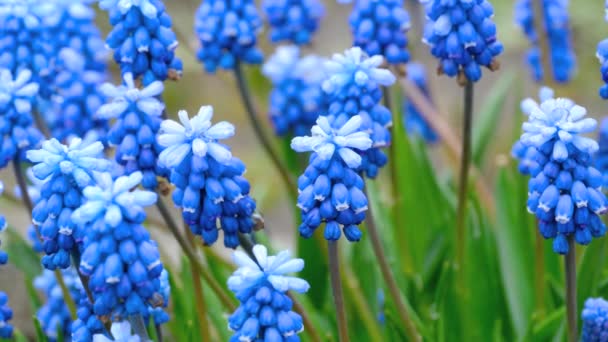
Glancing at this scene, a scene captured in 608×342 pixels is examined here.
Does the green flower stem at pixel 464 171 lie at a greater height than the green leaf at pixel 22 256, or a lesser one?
lesser

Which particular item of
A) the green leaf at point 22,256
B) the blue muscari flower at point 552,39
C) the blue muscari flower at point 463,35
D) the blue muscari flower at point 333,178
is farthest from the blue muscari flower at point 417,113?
the blue muscari flower at point 333,178

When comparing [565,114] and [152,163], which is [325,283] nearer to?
[152,163]

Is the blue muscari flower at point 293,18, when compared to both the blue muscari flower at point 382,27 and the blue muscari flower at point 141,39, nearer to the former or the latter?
the blue muscari flower at point 382,27

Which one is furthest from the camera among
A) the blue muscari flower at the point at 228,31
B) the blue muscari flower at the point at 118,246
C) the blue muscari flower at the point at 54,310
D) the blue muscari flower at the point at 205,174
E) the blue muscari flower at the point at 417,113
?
the blue muscari flower at the point at 417,113

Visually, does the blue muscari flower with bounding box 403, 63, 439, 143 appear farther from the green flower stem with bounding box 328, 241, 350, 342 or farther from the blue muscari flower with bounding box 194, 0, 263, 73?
the green flower stem with bounding box 328, 241, 350, 342

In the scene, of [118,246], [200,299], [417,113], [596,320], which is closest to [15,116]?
[200,299]

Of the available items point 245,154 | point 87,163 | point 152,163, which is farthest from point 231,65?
point 245,154
